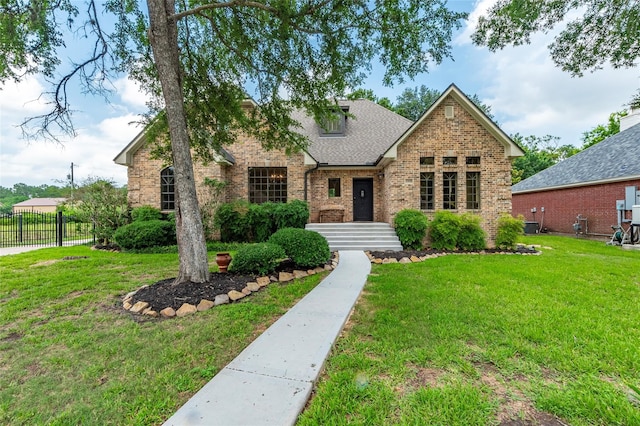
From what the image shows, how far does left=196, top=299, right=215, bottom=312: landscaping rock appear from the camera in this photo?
14.2 feet

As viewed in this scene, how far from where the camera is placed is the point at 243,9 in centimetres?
649

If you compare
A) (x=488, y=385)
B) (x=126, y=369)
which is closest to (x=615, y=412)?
(x=488, y=385)

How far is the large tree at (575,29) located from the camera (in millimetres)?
4832

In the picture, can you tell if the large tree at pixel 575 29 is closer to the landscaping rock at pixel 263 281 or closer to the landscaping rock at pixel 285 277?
the landscaping rock at pixel 285 277

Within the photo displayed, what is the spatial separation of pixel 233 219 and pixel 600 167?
19.6 m

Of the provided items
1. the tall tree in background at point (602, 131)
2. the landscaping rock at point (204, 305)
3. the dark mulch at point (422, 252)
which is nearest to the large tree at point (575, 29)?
the dark mulch at point (422, 252)

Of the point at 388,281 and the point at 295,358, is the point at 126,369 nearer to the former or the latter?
the point at 295,358

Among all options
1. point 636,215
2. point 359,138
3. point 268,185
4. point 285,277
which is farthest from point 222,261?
point 636,215

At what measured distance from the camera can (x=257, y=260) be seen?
5891 mm

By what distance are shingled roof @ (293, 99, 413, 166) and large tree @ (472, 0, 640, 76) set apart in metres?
7.06

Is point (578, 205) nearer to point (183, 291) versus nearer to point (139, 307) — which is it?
point (183, 291)

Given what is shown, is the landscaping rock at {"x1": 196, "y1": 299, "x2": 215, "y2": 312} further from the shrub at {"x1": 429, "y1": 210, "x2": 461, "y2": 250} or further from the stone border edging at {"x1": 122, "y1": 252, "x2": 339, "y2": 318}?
the shrub at {"x1": 429, "y1": 210, "x2": 461, "y2": 250}

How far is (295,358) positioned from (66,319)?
374 centimetres

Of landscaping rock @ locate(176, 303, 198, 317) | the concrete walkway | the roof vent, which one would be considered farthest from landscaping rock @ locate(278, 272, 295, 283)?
the roof vent
